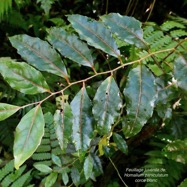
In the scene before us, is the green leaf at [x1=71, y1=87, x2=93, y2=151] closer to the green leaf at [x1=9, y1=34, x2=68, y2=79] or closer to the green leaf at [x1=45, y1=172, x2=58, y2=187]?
the green leaf at [x1=9, y1=34, x2=68, y2=79]

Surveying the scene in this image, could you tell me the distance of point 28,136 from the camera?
25.4 inches

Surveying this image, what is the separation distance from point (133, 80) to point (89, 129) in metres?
0.16

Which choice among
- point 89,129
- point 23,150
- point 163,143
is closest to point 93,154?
point 163,143

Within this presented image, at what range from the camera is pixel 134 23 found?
0.79 m

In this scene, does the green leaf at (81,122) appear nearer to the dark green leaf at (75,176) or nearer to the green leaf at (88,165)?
the green leaf at (88,165)

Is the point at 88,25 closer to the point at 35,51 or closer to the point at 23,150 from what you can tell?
the point at 35,51

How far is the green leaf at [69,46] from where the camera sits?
2.54 feet

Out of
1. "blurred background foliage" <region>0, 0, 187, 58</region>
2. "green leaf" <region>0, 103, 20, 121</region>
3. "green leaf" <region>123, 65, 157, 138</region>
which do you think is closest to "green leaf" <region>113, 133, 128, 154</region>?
"green leaf" <region>123, 65, 157, 138</region>

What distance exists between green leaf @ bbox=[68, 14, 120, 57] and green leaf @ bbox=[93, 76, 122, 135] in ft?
0.36

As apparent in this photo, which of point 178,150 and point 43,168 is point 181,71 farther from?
point 43,168

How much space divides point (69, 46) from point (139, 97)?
22 cm

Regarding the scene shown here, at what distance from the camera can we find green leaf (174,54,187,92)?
27.2 inches

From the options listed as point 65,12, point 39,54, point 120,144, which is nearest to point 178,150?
point 120,144

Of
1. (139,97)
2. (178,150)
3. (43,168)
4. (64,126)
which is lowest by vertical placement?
(43,168)
